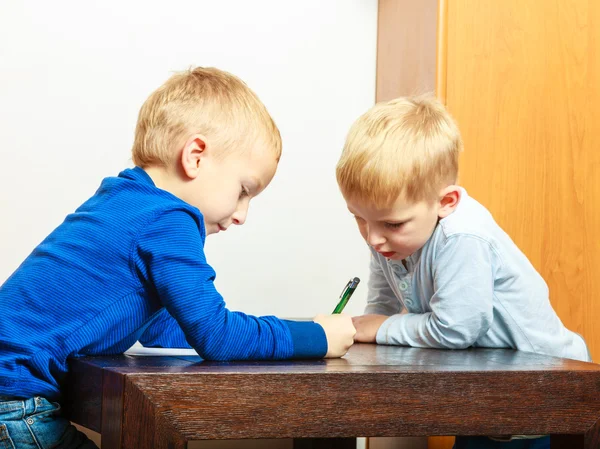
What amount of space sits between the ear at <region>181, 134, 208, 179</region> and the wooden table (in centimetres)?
24

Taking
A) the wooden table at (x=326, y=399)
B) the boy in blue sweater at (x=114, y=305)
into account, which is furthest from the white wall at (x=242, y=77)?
the wooden table at (x=326, y=399)

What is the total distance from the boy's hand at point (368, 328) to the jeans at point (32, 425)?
1.54 feet

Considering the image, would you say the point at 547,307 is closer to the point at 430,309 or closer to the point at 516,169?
the point at 430,309

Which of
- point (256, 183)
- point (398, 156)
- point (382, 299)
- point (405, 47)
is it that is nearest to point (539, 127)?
point (405, 47)

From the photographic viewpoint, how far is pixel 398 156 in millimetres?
1090

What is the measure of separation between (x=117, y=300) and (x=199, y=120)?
0.27 m

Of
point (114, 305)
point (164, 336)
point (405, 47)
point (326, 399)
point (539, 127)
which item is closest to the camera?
point (326, 399)

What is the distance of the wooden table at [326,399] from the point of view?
0.68m

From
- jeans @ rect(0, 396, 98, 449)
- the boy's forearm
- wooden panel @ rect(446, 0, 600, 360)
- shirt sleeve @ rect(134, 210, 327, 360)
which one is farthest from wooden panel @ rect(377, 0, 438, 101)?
jeans @ rect(0, 396, 98, 449)

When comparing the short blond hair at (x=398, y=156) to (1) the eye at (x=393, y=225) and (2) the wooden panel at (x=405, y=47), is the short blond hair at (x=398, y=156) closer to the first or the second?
(1) the eye at (x=393, y=225)

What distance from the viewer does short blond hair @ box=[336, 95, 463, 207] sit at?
1.08 meters

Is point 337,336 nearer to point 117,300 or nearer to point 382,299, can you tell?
point 117,300

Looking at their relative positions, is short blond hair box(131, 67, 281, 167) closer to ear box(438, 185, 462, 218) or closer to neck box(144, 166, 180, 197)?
neck box(144, 166, 180, 197)

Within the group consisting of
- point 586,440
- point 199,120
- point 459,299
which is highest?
point 199,120
